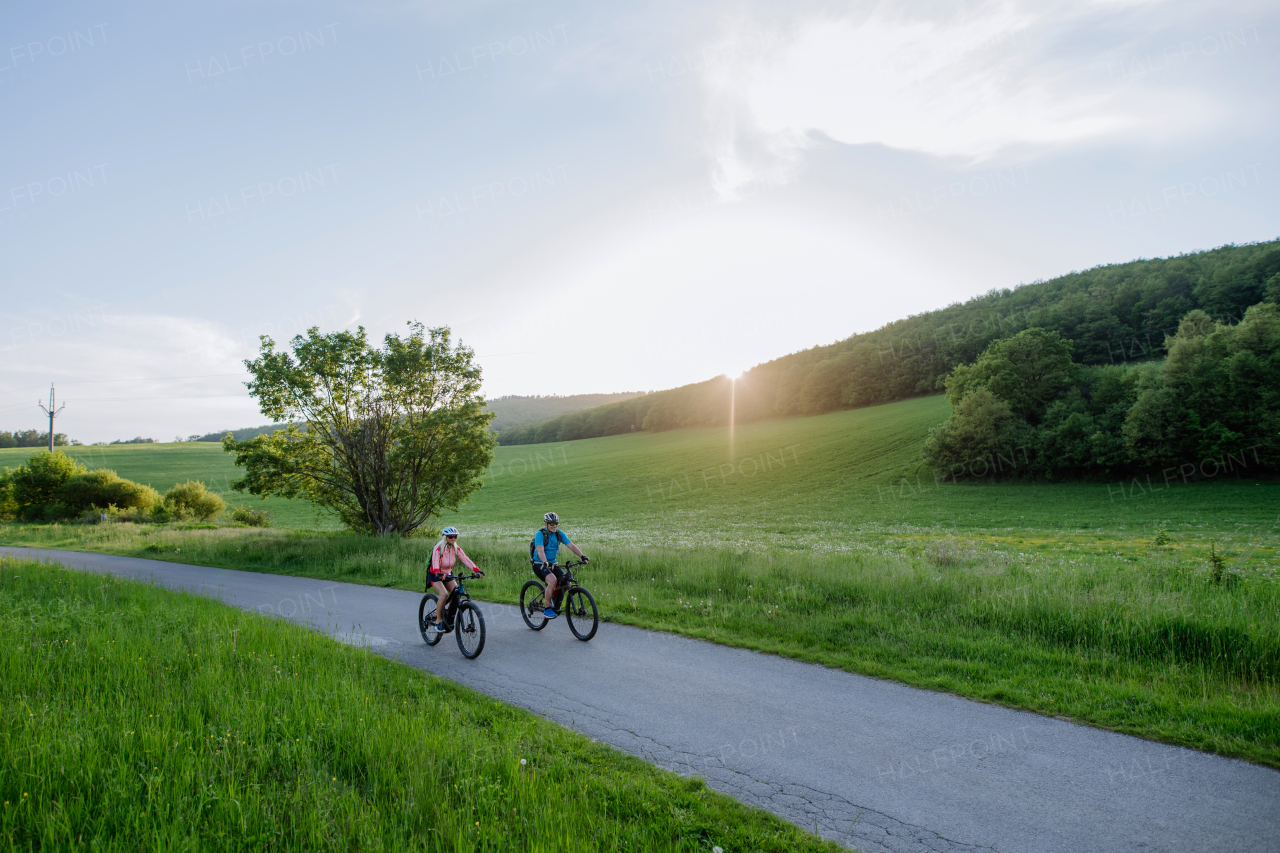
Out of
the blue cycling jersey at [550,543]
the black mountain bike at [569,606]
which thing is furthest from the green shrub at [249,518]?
the blue cycling jersey at [550,543]

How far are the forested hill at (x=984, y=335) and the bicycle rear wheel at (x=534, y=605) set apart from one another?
68100 mm

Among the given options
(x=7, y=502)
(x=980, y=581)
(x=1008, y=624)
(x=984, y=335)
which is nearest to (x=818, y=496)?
(x=980, y=581)

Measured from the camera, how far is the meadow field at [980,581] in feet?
21.7

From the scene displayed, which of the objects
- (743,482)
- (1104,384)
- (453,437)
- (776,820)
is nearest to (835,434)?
(743,482)

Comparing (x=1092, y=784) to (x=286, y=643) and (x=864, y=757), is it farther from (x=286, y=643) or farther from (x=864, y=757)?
(x=286, y=643)

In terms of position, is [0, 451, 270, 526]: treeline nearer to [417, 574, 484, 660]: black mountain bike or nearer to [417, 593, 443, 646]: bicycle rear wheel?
[417, 593, 443, 646]: bicycle rear wheel

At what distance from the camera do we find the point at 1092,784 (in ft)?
15.5

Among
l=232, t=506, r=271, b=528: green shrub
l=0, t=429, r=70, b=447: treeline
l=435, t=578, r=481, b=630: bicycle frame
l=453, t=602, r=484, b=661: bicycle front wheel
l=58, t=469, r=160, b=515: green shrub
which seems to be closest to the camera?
l=453, t=602, r=484, b=661: bicycle front wheel

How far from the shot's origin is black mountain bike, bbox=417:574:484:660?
8766 millimetres

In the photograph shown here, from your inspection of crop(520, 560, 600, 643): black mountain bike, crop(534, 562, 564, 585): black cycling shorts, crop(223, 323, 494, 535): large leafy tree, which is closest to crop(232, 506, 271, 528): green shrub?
crop(223, 323, 494, 535): large leafy tree

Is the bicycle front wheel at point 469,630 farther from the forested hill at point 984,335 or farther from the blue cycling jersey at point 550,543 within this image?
the forested hill at point 984,335

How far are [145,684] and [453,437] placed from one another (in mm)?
Result: 17997

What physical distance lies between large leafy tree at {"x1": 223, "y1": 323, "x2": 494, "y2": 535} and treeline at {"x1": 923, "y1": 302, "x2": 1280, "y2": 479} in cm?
3881

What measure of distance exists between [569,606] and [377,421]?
684 inches
